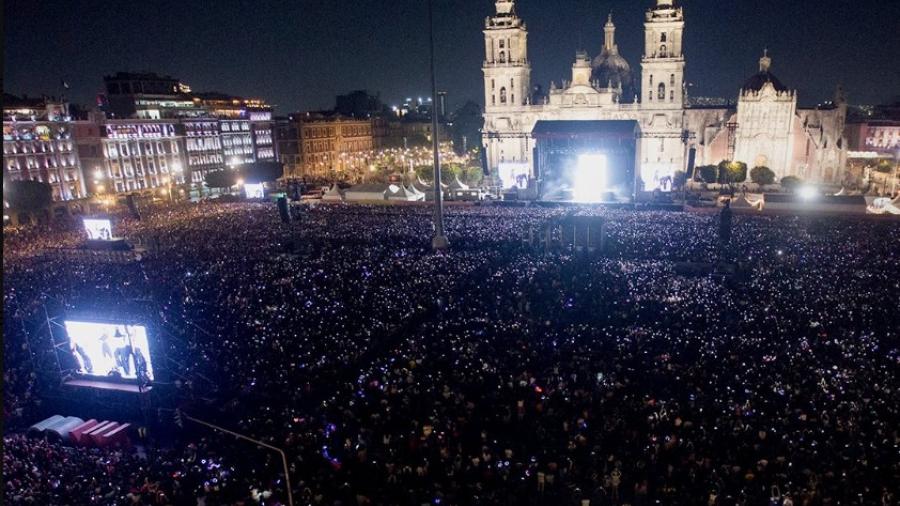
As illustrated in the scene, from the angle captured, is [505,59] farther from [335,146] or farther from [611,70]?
[335,146]

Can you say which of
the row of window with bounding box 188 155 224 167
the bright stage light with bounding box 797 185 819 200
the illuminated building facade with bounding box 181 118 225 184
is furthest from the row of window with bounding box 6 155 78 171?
the bright stage light with bounding box 797 185 819 200

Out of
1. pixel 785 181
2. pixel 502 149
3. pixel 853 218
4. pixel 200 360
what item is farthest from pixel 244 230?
pixel 785 181

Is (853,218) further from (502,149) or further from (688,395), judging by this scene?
(502,149)

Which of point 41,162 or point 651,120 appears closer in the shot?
point 41,162

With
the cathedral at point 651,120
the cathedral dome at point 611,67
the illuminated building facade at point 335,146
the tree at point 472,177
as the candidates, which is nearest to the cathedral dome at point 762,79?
the cathedral at point 651,120

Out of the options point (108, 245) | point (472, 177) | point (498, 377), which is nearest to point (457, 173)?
point (472, 177)

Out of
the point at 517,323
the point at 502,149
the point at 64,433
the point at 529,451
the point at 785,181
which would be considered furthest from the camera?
the point at 502,149

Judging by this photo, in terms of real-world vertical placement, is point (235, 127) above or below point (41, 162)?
above

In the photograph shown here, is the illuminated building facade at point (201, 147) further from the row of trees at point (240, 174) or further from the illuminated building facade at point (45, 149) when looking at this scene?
the illuminated building facade at point (45, 149)
